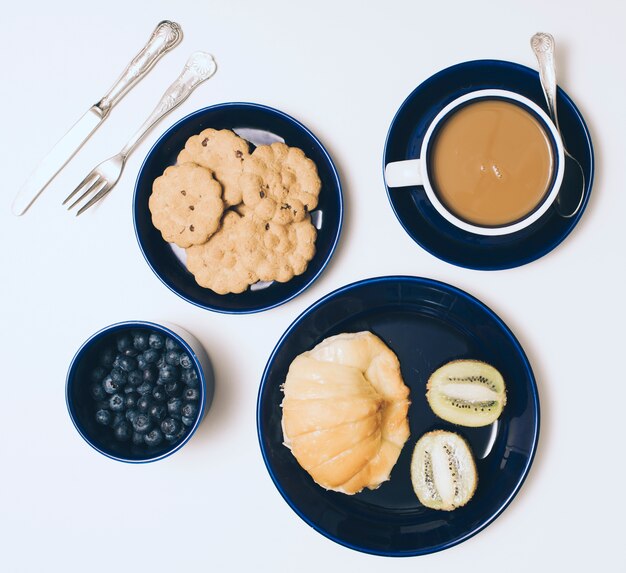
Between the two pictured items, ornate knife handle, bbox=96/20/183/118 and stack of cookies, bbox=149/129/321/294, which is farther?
ornate knife handle, bbox=96/20/183/118

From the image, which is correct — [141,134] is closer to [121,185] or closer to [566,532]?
[121,185]

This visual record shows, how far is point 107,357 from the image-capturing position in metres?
1.16

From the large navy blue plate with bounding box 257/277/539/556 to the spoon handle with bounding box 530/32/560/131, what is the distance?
1.24ft

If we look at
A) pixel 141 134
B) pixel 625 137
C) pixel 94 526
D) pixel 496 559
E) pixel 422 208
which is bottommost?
pixel 94 526

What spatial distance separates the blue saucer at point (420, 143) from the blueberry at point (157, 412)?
568 millimetres

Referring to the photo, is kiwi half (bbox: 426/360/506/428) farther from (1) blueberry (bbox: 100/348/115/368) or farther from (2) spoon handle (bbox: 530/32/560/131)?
(1) blueberry (bbox: 100/348/115/368)

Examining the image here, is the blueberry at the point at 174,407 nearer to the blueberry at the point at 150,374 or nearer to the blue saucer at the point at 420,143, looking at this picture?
the blueberry at the point at 150,374

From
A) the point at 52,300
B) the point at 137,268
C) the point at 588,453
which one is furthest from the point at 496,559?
the point at 52,300

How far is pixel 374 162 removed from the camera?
1.20 meters

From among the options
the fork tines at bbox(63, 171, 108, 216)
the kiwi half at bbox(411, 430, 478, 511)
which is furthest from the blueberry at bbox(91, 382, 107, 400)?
the kiwi half at bbox(411, 430, 478, 511)

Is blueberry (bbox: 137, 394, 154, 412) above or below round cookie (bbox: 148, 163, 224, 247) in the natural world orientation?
below

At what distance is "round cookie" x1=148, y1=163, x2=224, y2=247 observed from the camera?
110 cm

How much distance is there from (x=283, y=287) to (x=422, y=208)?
305mm

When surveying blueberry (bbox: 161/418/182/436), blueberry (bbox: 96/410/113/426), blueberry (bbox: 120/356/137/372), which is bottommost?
blueberry (bbox: 96/410/113/426)
